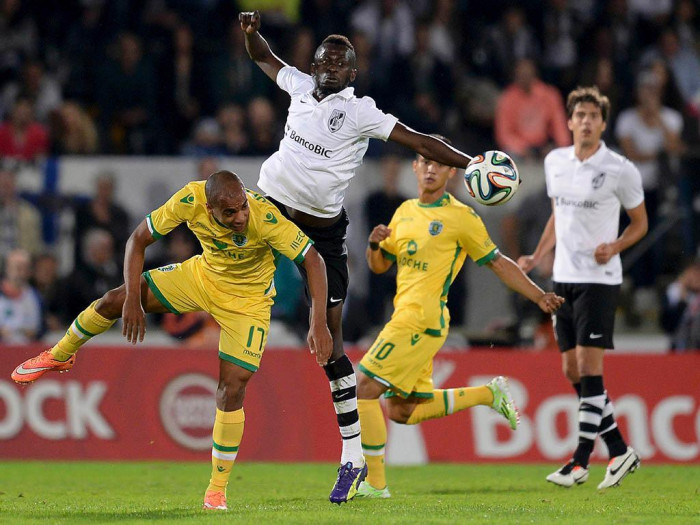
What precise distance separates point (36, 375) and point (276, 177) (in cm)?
201

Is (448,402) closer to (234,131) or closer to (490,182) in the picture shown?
(490,182)

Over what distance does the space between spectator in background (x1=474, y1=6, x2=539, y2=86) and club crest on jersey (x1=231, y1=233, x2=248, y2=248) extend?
864 centimetres

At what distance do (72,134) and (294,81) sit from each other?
6.59 metres

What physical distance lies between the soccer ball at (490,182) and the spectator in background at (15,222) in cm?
686

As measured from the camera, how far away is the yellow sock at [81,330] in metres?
7.75

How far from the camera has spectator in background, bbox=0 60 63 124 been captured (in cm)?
1484

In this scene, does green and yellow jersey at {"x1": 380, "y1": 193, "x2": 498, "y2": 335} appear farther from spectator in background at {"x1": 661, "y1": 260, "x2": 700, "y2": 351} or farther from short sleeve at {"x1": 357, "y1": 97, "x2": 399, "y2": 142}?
spectator in background at {"x1": 661, "y1": 260, "x2": 700, "y2": 351}

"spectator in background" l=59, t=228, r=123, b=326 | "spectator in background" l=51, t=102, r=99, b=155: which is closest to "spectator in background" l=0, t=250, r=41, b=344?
"spectator in background" l=59, t=228, r=123, b=326

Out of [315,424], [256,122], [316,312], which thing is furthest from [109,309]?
[256,122]

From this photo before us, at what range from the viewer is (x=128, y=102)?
1468 cm

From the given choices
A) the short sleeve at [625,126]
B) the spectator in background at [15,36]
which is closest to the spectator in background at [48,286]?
the spectator in background at [15,36]

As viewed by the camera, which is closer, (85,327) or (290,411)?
(85,327)

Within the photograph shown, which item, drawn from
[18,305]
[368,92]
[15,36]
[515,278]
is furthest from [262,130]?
[515,278]

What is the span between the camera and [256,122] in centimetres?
1409
